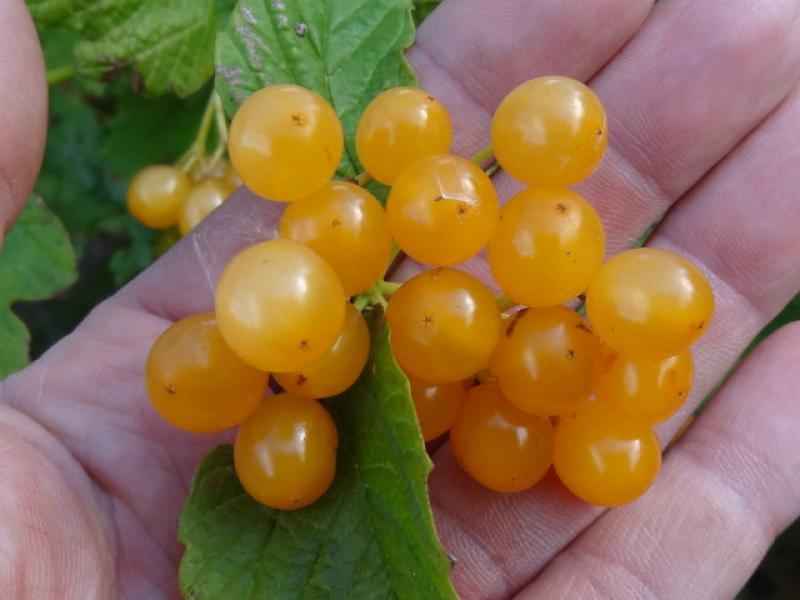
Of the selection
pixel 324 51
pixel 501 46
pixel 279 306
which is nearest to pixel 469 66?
pixel 501 46

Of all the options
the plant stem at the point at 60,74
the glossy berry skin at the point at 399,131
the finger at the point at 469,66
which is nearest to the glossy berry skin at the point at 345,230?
the glossy berry skin at the point at 399,131

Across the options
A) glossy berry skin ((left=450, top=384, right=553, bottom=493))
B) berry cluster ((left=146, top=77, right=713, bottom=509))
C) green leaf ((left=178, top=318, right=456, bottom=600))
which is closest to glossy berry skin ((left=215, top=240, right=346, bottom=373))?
berry cluster ((left=146, top=77, right=713, bottom=509))

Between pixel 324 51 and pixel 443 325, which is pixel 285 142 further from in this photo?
pixel 324 51

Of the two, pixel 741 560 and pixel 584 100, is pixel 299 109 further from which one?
pixel 741 560

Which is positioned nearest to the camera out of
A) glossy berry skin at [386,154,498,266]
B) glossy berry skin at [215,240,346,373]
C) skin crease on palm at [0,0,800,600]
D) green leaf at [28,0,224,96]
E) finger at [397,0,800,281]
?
glossy berry skin at [215,240,346,373]

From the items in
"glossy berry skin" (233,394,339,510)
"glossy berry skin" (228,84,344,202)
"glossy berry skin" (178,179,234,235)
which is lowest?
"glossy berry skin" (178,179,234,235)

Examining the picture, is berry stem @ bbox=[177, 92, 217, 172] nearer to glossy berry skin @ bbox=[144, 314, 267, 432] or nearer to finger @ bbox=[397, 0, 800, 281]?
finger @ bbox=[397, 0, 800, 281]

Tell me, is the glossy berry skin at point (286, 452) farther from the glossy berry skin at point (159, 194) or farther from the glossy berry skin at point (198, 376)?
the glossy berry skin at point (159, 194)
